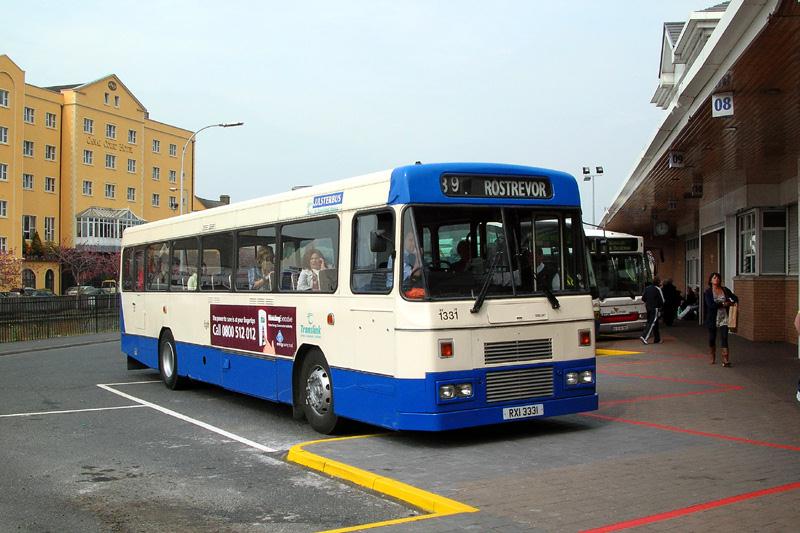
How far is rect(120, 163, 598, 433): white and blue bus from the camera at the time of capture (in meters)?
9.05

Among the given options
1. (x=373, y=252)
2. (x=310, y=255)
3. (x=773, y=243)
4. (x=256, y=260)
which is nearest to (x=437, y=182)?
(x=373, y=252)

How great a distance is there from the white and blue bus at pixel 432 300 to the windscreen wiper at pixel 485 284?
14 millimetres

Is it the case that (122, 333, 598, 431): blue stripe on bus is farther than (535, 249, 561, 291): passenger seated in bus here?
No

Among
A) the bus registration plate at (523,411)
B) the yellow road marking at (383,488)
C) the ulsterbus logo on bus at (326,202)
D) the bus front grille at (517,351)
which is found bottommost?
the yellow road marking at (383,488)

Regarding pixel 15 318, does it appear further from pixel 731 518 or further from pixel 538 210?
pixel 731 518

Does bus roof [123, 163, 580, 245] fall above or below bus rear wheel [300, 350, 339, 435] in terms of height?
above

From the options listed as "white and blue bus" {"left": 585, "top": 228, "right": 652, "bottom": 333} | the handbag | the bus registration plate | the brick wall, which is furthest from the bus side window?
"white and blue bus" {"left": 585, "top": 228, "right": 652, "bottom": 333}

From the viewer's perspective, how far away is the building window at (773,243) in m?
23.2

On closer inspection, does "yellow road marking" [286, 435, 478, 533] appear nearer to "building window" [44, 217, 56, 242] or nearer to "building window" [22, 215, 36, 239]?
"building window" [22, 215, 36, 239]

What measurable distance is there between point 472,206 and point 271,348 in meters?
3.82

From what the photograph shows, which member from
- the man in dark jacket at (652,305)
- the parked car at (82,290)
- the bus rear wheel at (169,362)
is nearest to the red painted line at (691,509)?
the bus rear wheel at (169,362)

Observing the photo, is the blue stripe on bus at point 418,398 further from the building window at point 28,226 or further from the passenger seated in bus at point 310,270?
the building window at point 28,226

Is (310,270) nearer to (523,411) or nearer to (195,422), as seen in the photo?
(195,422)

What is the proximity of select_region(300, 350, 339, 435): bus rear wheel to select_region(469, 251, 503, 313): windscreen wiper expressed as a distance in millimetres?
2168
